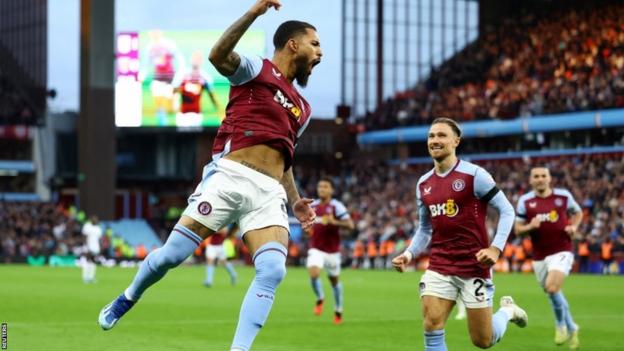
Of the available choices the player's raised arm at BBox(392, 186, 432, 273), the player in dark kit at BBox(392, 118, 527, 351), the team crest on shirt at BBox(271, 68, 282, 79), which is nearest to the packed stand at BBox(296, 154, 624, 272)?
the player's raised arm at BBox(392, 186, 432, 273)

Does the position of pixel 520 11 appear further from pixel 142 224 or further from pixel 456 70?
pixel 142 224

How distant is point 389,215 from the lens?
5250 cm

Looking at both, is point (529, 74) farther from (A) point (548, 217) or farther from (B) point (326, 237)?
(A) point (548, 217)

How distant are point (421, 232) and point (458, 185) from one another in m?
0.77

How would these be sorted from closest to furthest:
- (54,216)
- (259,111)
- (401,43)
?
1. (259,111)
2. (54,216)
3. (401,43)

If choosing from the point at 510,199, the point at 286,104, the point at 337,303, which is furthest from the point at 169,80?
the point at 286,104

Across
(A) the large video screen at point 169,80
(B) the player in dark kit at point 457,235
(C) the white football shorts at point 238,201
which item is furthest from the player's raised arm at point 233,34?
(A) the large video screen at point 169,80

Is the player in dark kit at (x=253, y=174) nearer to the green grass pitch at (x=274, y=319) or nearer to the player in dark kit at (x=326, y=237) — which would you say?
the green grass pitch at (x=274, y=319)

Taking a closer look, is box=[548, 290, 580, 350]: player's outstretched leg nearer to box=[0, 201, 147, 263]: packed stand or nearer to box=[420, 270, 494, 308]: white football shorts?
box=[420, 270, 494, 308]: white football shorts

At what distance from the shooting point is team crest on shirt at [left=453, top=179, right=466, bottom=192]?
10273mm

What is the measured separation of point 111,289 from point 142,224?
36748mm

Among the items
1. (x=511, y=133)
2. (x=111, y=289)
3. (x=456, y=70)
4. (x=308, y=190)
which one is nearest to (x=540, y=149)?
(x=511, y=133)

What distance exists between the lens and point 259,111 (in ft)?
28.3

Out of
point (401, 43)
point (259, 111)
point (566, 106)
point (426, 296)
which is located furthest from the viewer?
point (401, 43)
